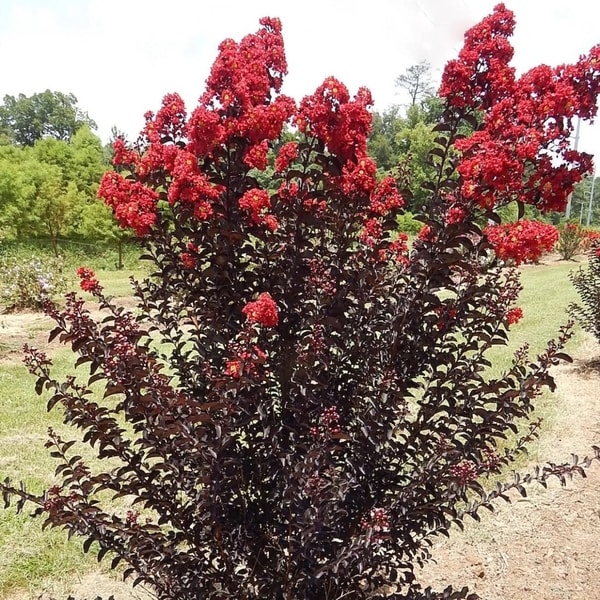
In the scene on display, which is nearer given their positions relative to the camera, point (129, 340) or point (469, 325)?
point (129, 340)

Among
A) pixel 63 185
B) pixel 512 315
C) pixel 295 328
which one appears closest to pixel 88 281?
pixel 295 328

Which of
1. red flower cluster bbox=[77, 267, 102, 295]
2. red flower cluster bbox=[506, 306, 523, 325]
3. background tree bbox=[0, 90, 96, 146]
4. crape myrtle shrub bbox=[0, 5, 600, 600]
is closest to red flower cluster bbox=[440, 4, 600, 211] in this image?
crape myrtle shrub bbox=[0, 5, 600, 600]

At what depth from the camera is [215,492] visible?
67.2 inches

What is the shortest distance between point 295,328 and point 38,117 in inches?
2942

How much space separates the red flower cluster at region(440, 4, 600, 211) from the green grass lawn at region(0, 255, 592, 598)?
2.94 m

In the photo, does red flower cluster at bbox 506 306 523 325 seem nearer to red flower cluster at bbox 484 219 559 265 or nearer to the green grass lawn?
red flower cluster at bbox 484 219 559 265

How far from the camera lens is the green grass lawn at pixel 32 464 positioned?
9.64 feet

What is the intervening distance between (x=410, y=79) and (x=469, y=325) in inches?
2149

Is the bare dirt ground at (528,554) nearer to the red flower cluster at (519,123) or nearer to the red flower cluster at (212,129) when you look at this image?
the red flower cluster at (212,129)

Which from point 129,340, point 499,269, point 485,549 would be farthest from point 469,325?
point 485,549

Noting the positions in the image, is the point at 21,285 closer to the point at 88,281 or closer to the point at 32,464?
the point at 32,464

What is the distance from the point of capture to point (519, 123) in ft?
5.61

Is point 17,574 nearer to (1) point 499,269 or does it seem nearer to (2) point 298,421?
(2) point 298,421

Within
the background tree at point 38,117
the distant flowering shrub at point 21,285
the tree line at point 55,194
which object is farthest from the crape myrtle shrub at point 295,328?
the background tree at point 38,117
